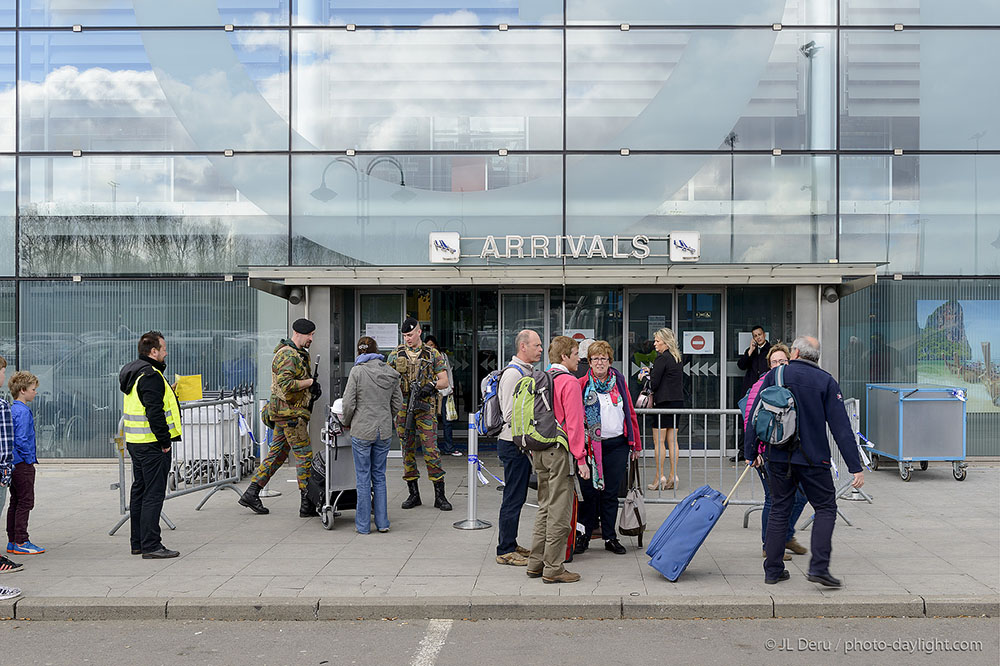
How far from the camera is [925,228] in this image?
1410cm

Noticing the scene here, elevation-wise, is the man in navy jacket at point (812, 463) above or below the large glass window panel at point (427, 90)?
below

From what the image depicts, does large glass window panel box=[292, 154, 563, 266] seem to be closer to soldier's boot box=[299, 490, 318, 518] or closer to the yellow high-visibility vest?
soldier's boot box=[299, 490, 318, 518]

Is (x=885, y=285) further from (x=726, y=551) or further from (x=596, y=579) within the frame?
(x=596, y=579)

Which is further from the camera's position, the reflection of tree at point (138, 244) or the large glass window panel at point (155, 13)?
the large glass window panel at point (155, 13)

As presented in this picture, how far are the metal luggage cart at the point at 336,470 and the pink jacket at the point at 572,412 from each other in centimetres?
280

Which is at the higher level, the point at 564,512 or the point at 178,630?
the point at 564,512

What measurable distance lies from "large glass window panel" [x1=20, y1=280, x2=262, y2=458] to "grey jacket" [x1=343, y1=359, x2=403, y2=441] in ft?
19.5

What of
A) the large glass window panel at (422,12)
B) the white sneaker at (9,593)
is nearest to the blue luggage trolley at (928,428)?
the large glass window panel at (422,12)

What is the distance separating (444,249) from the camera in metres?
13.8

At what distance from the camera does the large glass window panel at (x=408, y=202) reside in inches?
558

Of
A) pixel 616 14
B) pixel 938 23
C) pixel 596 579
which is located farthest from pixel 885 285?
pixel 596 579

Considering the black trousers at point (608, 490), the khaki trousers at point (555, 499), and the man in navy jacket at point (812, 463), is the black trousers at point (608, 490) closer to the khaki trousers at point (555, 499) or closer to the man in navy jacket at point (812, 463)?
the khaki trousers at point (555, 499)

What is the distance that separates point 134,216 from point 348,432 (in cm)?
710

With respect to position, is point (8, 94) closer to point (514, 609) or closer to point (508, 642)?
point (514, 609)
